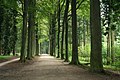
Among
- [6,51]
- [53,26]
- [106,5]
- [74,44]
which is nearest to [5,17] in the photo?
[6,51]

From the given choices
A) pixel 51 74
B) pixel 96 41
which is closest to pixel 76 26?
pixel 96 41

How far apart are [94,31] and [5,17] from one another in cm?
3258

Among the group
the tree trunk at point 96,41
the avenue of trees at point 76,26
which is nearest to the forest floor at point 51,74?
the tree trunk at point 96,41

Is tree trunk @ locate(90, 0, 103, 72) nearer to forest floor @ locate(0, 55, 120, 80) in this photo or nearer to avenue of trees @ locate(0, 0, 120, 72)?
avenue of trees @ locate(0, 0, 120, 72)

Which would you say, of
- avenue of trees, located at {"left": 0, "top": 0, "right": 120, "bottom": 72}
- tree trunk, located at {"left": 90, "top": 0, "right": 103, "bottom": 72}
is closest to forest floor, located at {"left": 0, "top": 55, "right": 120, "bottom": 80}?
tree trunk, located at {"left": 90, "top": 0, "right": 103, "bottom": 72}

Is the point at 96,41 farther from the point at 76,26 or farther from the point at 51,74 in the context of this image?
the point at 76,26

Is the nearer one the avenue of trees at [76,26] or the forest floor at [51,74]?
the forest floor at [51,74]

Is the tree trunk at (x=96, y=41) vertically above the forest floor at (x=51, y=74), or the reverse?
the tree trunk at (x=96, y=41)

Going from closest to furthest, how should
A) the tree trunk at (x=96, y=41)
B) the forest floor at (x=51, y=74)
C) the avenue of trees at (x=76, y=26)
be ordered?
the forest floor at (x=51, y=74) → the tree trunk at (x=96, y=41) → the avenue of trees at (x=76, y=26)

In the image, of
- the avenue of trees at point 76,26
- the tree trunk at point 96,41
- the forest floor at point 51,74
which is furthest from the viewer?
the avenue of trees at point 76,26

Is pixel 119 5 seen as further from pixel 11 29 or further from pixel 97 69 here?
pixel 11 29

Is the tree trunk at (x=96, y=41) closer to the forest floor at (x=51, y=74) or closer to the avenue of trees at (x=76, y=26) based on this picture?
the avenue of trees at (x=76, y=26)

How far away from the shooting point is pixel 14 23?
52562 mm

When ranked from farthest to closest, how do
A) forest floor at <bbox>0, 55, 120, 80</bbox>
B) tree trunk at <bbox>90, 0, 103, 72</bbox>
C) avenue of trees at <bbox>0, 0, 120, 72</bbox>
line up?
avenue of trees at <bbox>0, 0, 120, 72</bbox>, tree trunk at <bbox>90, 0, 103, 72</bbox>, forest floor at <bbox>0, 55, 120, 80</bbox>
